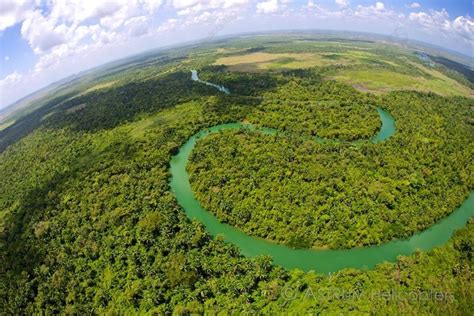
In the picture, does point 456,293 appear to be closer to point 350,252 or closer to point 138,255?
point 350,252

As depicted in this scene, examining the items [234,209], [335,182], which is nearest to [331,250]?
[335,182]

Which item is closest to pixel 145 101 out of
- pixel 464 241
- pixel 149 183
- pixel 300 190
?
pixel 149 183

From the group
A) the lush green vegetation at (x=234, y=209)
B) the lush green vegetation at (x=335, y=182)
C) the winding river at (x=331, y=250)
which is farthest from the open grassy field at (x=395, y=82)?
the winding river at (x=331, y=250)

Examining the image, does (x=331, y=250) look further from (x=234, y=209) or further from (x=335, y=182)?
(x=234, y=209)

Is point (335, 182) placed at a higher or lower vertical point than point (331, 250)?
higher

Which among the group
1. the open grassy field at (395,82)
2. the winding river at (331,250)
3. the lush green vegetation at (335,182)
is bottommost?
the open grassy field at (395,82)

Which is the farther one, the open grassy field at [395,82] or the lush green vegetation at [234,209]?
the open grassy field at [395,82]

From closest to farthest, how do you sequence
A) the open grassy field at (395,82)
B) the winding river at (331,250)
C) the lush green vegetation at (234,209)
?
the lush green vegetation at (234,209)
the winding river at (331,250)
the open grassy field at (395,82)

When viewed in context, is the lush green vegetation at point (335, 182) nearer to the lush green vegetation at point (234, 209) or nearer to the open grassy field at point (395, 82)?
the lush green vegetation at point (234, 209)
